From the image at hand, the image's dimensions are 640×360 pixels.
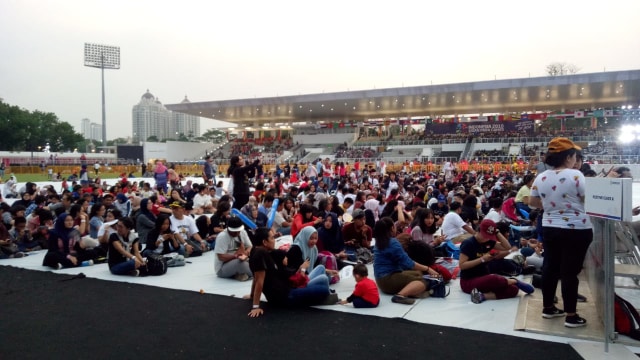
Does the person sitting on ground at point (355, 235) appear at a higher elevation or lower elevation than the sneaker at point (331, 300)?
higher

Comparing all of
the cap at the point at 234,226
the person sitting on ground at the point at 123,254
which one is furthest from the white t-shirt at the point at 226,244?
the person sitting on ground at the point at 123,254

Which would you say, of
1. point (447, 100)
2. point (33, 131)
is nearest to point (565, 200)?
point (447, 100)

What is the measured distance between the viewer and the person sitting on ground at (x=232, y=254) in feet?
20.2

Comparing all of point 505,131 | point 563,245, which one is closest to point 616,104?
point 505,131

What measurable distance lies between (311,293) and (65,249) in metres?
4.35

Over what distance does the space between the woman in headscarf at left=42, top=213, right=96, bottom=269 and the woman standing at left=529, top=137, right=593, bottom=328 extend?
6.28 m

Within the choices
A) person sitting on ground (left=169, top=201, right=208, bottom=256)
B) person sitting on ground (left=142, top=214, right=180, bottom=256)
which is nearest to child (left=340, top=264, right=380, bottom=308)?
person sitting on ground (left=142, top=214, right=180, bottom=256)

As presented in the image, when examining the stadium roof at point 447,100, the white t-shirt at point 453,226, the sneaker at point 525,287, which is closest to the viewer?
the sneaker at point 525,287

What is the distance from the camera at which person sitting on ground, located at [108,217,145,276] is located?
6387 millimetres

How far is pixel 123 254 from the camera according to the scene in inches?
254

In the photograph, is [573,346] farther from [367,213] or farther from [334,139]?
[334,139]

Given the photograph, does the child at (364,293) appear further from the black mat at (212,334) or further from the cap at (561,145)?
the cap at (561,145)

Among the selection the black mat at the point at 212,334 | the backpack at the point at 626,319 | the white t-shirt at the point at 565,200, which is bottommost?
the black mat at the point at 212,334

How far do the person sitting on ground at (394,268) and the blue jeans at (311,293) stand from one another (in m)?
0.69
